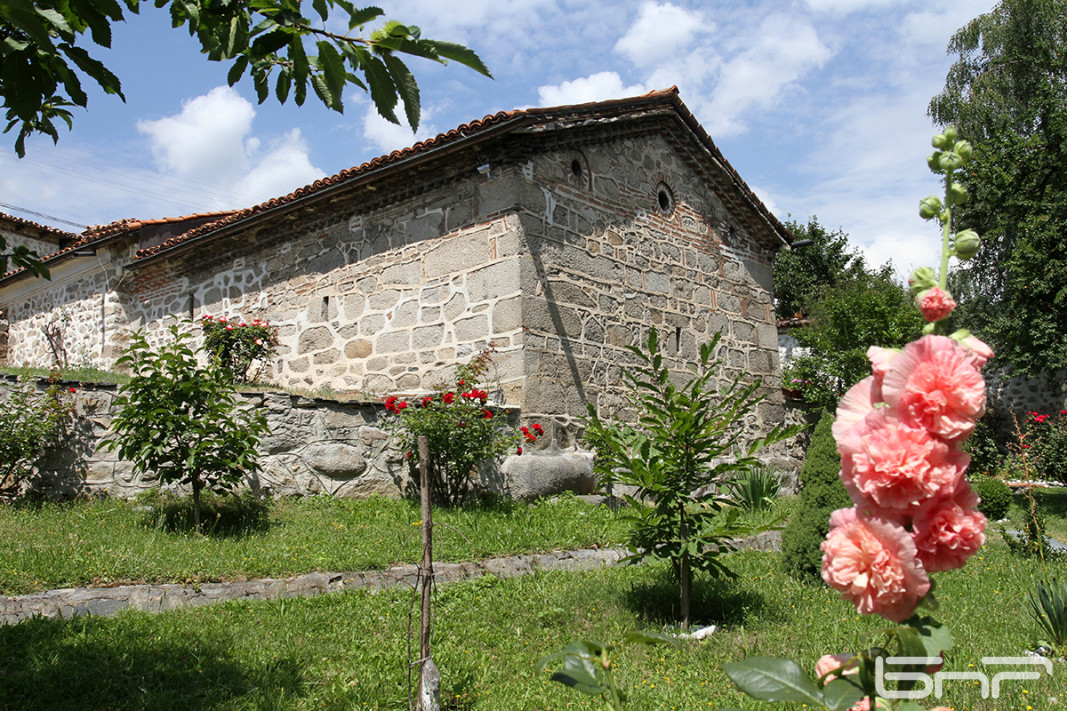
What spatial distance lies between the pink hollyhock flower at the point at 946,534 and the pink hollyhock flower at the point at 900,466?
2cm

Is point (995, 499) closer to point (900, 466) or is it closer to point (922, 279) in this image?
point (922, 279)

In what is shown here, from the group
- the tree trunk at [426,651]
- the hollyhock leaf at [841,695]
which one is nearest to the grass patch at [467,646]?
the tree trunk at [426,651]

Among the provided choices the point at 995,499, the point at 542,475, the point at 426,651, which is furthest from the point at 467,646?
the point at 995,499

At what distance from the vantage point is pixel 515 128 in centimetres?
774

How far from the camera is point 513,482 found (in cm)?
726

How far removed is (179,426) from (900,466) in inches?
228

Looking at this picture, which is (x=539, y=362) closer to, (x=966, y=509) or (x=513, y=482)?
(x=513, y=482)

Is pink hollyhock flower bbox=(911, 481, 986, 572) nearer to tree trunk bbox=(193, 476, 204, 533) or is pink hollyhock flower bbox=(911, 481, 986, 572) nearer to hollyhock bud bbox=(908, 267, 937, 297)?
hollyhock bud bbox=(908, 267, 937, 297)

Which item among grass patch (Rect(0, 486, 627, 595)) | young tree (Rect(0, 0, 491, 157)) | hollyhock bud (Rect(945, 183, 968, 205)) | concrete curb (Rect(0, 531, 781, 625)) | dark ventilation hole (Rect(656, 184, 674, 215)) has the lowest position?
concrete curb (Rect(0, 531, 781, 625))

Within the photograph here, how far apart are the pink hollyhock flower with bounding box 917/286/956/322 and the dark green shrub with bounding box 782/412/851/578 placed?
4376mm

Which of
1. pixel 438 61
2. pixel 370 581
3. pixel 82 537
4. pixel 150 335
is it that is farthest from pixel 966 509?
pixel 150 335

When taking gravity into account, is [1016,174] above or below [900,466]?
above

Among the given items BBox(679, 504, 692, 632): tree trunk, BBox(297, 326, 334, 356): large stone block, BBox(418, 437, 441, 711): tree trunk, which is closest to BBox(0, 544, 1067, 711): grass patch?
BBox(679, 504, 692, 632): tree trunk

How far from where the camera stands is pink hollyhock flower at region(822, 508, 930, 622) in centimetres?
98
